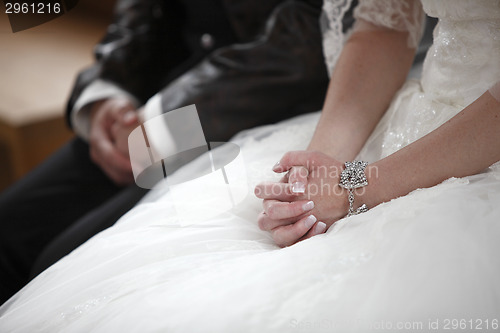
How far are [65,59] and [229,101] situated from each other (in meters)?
1.03

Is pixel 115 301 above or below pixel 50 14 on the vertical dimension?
below

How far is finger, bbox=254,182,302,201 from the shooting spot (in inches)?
23.6

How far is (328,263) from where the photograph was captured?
0.47 meters

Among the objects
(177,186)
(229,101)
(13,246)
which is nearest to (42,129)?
(13,246)

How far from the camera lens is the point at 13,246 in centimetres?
99

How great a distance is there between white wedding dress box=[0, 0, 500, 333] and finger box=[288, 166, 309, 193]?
6 centimetres

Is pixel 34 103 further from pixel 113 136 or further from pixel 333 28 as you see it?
pixel 333 28

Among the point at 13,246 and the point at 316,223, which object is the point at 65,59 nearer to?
the point at 13,246

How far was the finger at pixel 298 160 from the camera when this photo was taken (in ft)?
2.00

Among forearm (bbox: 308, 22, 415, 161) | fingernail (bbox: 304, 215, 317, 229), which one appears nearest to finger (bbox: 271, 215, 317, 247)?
fingernail (bbox: 304, 215, 317, 229)

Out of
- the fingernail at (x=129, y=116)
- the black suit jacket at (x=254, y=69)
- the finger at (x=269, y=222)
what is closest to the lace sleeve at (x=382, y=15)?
the black suit jacket at (x=254, y=69)

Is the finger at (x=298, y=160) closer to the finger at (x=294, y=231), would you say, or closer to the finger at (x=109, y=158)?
the finger at (x=294, y=231)

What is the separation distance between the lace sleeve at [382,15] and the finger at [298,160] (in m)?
0.29

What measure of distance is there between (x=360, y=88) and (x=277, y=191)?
0.25 metres
